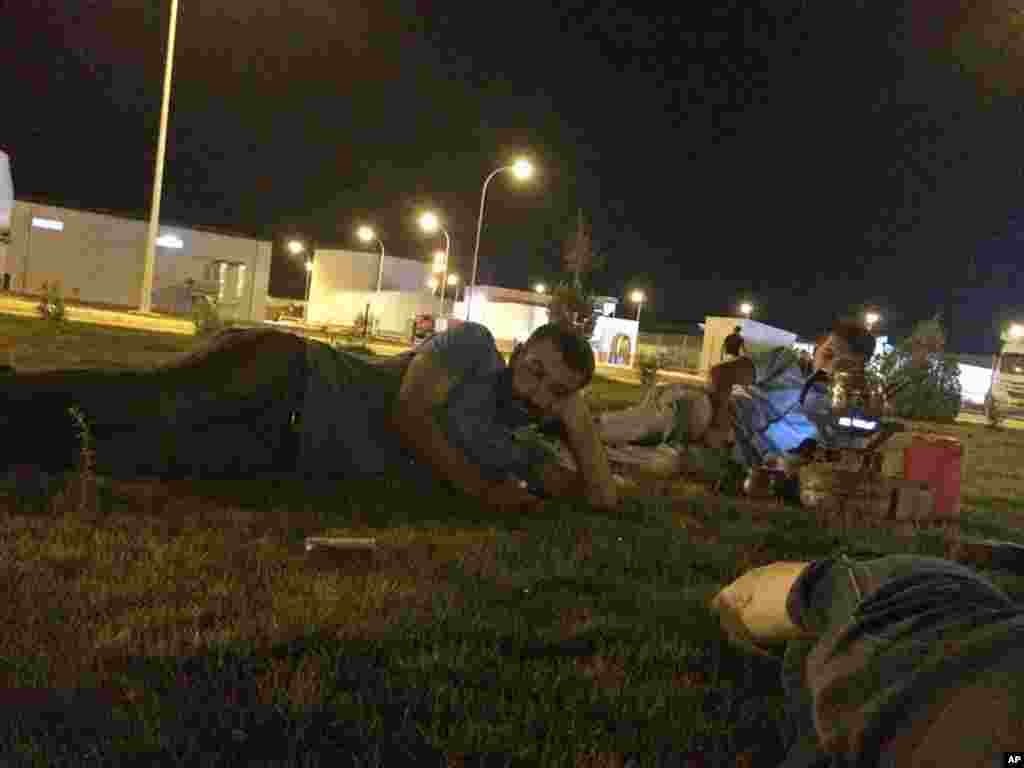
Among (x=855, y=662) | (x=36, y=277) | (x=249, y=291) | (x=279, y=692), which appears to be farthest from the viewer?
(x=249, y=291)

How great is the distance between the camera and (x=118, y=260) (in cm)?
3634

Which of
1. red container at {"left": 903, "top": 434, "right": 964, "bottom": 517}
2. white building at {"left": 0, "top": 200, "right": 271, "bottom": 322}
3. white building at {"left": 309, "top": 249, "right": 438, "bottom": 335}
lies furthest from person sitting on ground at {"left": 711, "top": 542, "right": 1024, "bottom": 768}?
white building at {"left": 309, "top": 249, "right": 438, "bottom": 335}

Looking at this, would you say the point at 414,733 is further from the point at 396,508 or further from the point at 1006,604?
the point at 396,508

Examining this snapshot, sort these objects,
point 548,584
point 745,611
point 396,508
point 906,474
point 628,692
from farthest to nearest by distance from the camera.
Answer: point 906,474 < point 396,508 < point 548,584 < point 745,611 < point 628,692

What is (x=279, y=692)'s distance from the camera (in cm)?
180

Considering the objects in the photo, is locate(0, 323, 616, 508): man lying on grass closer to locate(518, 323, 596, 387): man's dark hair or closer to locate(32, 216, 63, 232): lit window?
locate(518, 323, 596, 387): man's dark hair

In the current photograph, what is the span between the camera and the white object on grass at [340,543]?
2.92 metres

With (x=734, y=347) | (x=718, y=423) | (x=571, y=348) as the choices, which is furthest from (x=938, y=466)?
(x=571, y=348)

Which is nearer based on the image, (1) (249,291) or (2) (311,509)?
(2) (311,509)

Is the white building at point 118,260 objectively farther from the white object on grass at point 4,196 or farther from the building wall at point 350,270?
the building wall at point 350,270

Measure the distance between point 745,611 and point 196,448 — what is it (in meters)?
2.66

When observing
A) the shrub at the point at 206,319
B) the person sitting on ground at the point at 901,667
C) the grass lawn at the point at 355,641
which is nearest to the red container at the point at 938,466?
the grass lawn at the point at 355,641

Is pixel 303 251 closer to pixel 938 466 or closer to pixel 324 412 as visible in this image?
pixel 938 466

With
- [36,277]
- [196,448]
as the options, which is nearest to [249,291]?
[36,277]
